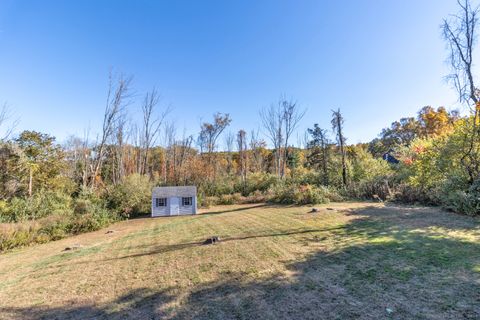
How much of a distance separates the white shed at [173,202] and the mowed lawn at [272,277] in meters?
7.36

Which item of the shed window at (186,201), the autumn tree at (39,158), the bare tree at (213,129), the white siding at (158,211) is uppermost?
the bare tree at (213,129)

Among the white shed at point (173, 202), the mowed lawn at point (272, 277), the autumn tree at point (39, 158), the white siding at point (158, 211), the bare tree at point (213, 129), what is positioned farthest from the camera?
the bare tree at point (213, 129)

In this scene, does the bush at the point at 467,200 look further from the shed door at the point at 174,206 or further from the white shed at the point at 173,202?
the shed door at the point at 174,206

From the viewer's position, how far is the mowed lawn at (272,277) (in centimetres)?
281

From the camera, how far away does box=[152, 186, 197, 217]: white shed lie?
14078mm

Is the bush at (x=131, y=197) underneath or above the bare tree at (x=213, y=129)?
underneath

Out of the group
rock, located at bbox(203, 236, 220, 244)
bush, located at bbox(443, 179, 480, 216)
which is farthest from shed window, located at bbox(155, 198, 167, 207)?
bush, located at bbox(443, 179, 480, 216)

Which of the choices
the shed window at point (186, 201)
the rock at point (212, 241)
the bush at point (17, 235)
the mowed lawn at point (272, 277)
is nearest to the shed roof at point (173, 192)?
the shed window at point (186, 201)

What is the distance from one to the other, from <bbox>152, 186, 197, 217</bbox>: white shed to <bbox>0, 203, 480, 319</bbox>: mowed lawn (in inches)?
290

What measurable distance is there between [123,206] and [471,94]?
17531 mm

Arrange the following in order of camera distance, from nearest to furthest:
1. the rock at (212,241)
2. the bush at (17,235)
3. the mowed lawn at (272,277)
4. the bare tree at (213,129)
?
the mowed lawn at (272,277), the rock at (212,241), the bush at (17,235), the bare tree at (213,129)

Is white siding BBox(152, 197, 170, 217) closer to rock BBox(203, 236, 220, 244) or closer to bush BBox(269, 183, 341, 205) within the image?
bush BBox(269, 183, 341, 205)

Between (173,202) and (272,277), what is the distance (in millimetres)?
11618

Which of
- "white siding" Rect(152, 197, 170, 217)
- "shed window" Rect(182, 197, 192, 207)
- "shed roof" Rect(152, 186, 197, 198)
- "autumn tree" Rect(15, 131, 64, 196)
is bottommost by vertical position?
"white siding" Rect(152, 197, 170, 217)
